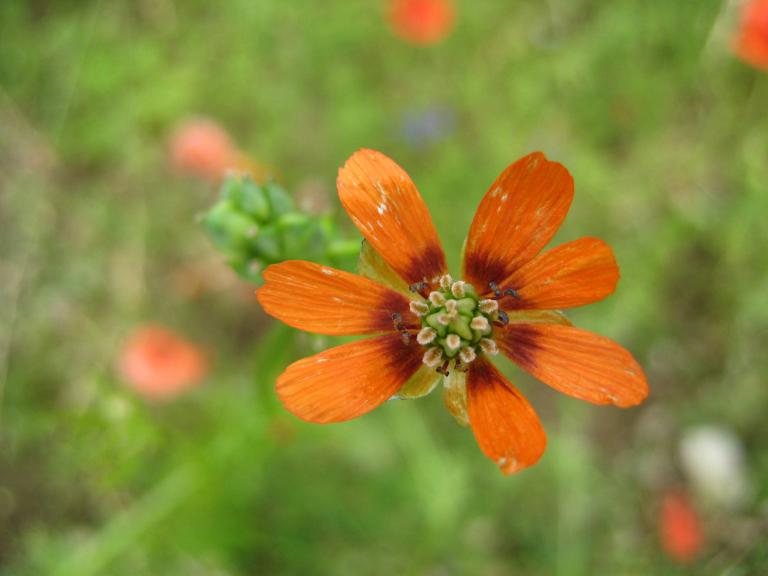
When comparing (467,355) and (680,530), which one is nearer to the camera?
(467,355)

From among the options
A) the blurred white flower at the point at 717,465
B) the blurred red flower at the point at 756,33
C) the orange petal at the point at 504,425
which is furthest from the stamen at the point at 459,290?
the blurred white flower at the point at 717,465

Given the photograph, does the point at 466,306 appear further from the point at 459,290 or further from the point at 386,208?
the point at 386,208

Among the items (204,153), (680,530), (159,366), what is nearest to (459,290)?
(159,366)

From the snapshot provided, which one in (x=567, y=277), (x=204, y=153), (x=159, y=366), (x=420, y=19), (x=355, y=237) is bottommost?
(x=159, y=366)

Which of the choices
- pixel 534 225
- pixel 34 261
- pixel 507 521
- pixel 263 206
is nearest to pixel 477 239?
pixel 534 225

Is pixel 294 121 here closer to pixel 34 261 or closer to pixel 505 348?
pixel 34 261

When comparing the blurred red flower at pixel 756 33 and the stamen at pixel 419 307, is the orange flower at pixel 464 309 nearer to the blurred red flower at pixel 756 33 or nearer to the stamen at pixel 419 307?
the stamen at pixel 419 307

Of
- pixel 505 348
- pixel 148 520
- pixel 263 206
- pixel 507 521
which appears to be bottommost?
pixel 507 521
